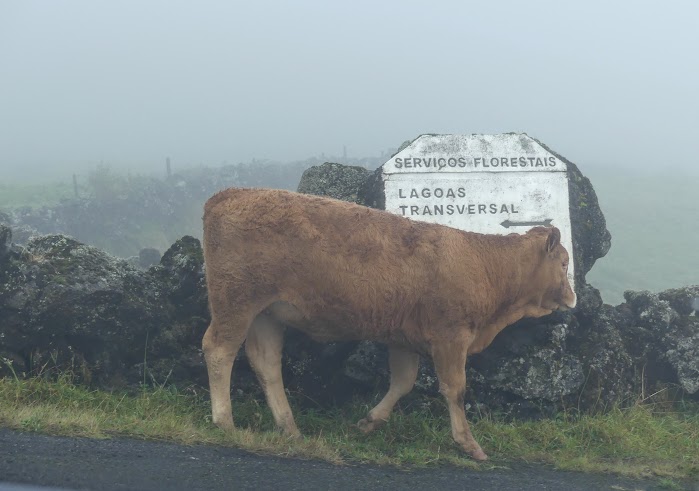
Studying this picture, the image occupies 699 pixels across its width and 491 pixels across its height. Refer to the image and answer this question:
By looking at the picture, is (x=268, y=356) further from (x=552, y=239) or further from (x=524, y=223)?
(x=524, y=223)

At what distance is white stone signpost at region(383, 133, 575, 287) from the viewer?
970cm

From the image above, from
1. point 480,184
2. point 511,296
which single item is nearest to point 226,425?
point 511,296

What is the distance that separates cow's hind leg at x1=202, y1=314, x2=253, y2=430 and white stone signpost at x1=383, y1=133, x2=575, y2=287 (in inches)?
116

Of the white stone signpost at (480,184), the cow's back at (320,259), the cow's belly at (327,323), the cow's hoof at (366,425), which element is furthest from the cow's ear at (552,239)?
the cow's hoof at (366,425)

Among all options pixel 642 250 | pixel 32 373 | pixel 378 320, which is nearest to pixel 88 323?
pixel 32 373

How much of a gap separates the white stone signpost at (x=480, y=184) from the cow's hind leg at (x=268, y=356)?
2503 mm

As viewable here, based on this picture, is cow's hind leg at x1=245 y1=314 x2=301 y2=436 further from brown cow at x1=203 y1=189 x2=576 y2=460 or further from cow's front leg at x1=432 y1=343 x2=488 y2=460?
cow's front leg at x1=432 y1=343 x2=488 y2=460

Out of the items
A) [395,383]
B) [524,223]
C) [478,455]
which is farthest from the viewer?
[524,223]

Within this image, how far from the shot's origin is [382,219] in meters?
7.70

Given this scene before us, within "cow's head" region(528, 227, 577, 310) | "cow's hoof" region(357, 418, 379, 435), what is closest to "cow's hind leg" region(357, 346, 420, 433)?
"cow's hoof" region(357, 418, 379, 435)

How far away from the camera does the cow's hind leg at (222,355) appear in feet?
24.2

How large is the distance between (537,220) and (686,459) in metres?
3.31

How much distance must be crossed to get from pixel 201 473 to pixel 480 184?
5470mm

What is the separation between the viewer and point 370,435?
7.85 m
